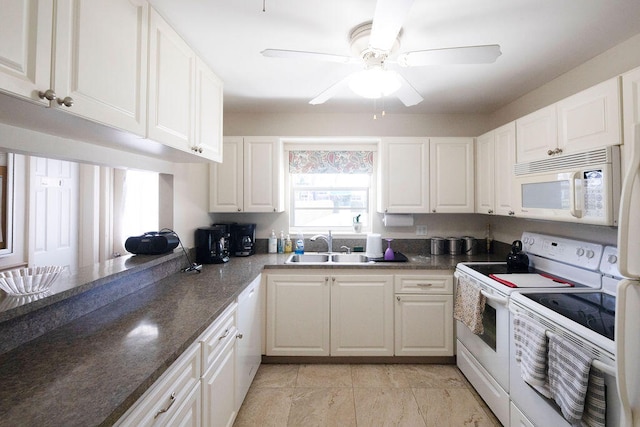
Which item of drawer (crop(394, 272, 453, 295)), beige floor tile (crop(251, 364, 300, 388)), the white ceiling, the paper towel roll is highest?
the white ceiling

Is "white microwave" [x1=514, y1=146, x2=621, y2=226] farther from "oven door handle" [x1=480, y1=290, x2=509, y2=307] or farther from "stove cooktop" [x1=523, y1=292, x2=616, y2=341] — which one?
"oven door handle" [x1=480, y1=290, x2=509, y2=307]

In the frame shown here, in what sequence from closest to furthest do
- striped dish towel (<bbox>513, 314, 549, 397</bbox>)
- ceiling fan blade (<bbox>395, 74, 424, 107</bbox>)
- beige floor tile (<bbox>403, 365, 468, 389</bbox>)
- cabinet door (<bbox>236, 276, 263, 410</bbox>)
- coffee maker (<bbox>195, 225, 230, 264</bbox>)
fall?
1. striped dish towel (<bbox>513, 314, 549, 397</bbox>)
2. ceiling fan blade (<bbox>395, 74, 424, 107</bbox>)
3. cabinet door (<bbox>236, 276, 263, 410</bbox>)
4. beige floor tile (<bbox>403, 365, 468, 389</bbox>)
5. coffee maker (<bbox>195, 225, 230, 264</bbox>)

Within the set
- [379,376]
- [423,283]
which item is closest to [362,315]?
[379,376]

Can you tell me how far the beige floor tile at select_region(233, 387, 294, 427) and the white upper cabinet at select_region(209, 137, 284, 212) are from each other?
155 cm

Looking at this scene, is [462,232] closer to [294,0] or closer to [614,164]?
[614,164]

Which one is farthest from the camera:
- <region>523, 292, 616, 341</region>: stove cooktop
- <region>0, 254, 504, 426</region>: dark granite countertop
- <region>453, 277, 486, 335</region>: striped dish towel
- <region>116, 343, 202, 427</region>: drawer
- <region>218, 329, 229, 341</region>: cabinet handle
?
<region>453, 277, 486, 335</region>: striped dish towel

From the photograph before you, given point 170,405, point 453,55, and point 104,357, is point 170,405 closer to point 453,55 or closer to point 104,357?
point 104,357

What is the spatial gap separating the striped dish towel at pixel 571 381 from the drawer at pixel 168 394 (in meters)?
1.55

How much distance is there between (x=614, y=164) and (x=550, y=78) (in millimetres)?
1159

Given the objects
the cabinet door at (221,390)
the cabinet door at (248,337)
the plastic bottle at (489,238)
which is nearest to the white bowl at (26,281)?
the cabinet door at (221,390)

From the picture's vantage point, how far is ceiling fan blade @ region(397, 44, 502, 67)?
1297 mm

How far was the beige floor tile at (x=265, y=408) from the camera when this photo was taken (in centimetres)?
182

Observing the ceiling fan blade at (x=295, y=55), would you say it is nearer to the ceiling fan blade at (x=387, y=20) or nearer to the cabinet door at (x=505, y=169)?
the ceiling fan blade at (x=387, y=20)


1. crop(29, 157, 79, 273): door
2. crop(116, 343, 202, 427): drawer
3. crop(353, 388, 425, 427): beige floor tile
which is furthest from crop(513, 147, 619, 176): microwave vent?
crop(29, 157, 79, 273): door
